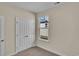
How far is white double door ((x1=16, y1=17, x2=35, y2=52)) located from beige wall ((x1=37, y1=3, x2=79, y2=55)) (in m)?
0.15

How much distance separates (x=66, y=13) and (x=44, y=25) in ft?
1.30

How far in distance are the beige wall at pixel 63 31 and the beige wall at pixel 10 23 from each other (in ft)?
1.19

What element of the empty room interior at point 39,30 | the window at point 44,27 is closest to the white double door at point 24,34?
the empty room interior at point 39,30

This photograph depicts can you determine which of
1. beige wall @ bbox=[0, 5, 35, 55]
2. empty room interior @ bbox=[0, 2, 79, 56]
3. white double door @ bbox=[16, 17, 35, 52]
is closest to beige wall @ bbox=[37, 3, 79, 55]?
empty room interior @ bbox=[0, 2, 79, 56]

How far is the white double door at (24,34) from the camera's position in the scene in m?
1.35

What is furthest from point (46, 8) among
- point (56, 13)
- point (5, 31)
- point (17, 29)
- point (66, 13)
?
point (5, 31)

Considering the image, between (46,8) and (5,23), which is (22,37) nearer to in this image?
(5,23)

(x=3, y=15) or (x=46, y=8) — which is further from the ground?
(x=46, y=8)

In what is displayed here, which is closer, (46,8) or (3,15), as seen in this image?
(3,15)

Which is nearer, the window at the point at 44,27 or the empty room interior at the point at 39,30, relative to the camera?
the empty room interior at the point at 39,30

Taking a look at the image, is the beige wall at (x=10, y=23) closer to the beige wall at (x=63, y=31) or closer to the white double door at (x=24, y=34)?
the white double door at (x=24, y=34)

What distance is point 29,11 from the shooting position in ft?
4.41

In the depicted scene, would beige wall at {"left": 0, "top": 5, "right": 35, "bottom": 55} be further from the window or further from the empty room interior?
the window

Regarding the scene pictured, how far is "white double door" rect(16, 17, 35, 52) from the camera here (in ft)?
4.44
